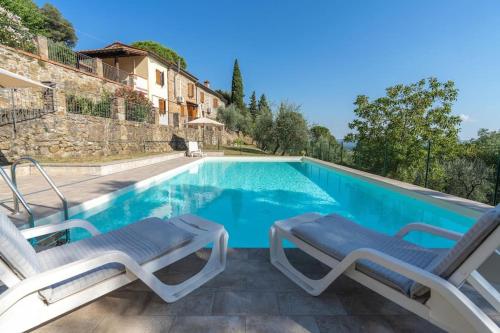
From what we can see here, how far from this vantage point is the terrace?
5.35 ft

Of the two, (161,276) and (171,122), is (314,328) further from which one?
(171,122)

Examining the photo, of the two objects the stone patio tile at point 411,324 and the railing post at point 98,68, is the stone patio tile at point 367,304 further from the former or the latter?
the railing post at point 98,68

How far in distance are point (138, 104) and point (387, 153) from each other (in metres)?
13.1

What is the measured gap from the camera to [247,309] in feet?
5.92

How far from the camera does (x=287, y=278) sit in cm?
224

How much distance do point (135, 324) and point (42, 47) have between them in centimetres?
1427

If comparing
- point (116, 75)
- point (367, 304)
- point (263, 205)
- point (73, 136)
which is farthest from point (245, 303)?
point (116, 75)

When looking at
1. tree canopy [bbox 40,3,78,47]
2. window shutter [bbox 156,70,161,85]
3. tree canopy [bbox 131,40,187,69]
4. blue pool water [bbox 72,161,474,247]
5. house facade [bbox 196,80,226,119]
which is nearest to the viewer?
blue pool water [bbox 72,161,474,247]

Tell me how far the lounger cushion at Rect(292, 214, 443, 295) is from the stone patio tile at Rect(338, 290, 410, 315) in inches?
12.6

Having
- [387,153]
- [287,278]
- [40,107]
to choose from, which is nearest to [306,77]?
[387,153]

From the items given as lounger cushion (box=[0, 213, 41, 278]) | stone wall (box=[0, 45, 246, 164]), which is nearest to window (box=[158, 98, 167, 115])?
stone wall (box=[0, 45, 246, 164])

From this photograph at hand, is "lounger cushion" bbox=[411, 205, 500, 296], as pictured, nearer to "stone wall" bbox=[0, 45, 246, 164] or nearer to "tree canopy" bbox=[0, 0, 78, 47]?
"stone wall" bbox=[0, 45, 246, 164]

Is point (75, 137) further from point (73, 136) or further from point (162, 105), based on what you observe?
point (162, 105)

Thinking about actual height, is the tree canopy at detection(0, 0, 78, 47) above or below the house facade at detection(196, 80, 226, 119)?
above
